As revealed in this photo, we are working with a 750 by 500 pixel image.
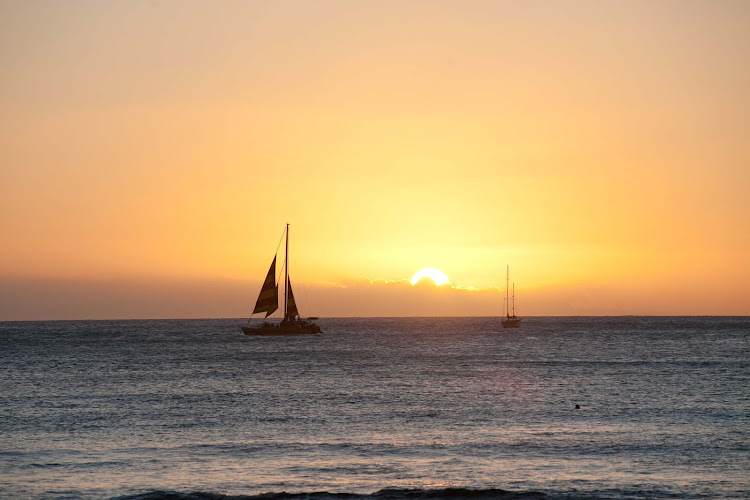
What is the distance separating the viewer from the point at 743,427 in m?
45.8

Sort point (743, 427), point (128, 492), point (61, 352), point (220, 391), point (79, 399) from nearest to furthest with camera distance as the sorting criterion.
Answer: point (128, 492), point (743, 427), point (79, 399), point (220, 391), point (61, 352)

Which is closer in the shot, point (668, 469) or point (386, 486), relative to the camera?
point (386, 486)

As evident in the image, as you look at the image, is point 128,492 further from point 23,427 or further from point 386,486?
point 23,427

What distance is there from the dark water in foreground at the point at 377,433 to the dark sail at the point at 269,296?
6003cm

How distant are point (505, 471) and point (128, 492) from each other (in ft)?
50.3

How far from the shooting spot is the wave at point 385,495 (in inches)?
1205

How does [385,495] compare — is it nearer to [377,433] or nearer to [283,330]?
[377,433]

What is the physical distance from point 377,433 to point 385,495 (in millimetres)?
14167

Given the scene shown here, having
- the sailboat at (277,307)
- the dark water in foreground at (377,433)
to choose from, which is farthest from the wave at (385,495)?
the sailboat at (277,307)

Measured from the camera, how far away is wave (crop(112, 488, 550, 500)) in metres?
30.6

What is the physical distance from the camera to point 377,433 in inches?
1769

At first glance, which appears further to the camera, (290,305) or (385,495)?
(290,305)

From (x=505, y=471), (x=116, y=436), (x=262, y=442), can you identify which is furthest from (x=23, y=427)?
(x=505, y=471)

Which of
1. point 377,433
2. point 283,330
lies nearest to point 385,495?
point 377,433
